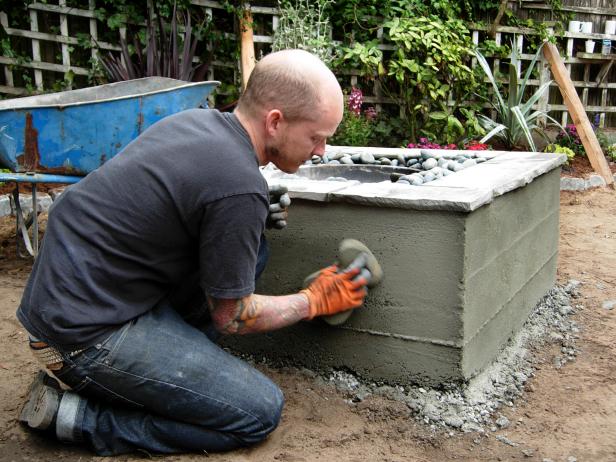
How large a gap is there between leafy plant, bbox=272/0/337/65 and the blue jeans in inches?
158

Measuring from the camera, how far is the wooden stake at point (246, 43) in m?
5.65

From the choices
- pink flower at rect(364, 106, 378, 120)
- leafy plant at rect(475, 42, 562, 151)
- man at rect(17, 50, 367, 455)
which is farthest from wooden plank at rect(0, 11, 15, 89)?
man at rect(17, 50, 367, 455)

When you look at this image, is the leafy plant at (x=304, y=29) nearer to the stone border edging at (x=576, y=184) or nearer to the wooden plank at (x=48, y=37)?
the wooden plank at (x=48, y=37)

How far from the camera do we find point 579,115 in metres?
6.46

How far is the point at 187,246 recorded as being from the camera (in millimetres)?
1936

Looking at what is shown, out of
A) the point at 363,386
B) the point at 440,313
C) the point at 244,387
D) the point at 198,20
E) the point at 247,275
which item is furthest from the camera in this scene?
the point at 198,20

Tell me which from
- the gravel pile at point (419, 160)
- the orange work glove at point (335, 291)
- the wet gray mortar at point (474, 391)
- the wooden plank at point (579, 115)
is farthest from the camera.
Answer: the wooden plank at point (579, 115)

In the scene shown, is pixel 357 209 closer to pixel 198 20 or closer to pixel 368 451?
pixel 368 451

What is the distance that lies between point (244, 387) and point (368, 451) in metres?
0.43

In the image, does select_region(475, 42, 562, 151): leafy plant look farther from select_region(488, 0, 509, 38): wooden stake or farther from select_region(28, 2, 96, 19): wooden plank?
select_region(28, 2, 96, 19): wooden plank

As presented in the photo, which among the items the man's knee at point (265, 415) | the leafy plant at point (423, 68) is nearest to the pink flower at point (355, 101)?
the leafy plant at point (423, 68)

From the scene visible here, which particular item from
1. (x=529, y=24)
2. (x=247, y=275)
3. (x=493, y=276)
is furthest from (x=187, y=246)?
(x=529, y=24)

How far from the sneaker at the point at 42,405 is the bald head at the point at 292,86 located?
0.99 m

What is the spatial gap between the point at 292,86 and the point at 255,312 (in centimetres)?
63
